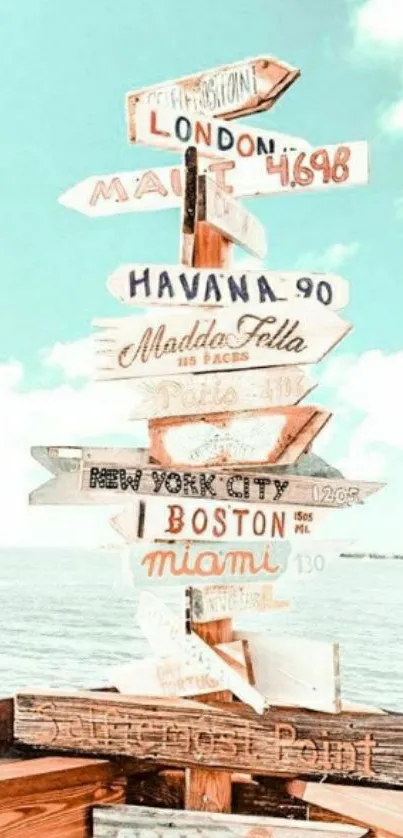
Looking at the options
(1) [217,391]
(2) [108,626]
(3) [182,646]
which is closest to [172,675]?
(3) [182,646]

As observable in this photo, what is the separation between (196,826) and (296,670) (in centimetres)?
28

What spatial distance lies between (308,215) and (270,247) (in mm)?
5785

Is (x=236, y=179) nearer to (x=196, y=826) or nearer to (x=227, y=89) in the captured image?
(x=227, y=89)

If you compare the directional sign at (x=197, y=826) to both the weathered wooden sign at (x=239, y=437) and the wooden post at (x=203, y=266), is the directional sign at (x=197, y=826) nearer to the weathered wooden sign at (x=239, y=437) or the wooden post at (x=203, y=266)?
the wooden post at (x=203, y=266)

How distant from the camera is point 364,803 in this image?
1.72m

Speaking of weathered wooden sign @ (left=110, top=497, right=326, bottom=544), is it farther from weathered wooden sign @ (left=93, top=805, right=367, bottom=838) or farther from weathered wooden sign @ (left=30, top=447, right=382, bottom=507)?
weathered wooden sign @ (left=93, top=805, right=367, bottom=838)

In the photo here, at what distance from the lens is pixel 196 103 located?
1.95 metres

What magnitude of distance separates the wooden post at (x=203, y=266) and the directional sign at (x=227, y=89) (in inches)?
6.1

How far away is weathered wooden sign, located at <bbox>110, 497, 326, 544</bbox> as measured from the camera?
182 centimetres

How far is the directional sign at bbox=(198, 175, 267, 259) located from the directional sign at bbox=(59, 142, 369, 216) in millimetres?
43

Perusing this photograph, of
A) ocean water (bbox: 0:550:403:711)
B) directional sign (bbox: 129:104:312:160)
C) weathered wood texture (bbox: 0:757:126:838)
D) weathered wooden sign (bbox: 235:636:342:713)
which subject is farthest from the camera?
ocean water (bbox: 0:550:403:711)

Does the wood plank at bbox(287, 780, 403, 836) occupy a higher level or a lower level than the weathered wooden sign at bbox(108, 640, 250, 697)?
lower

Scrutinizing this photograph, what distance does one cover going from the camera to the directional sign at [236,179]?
187cm

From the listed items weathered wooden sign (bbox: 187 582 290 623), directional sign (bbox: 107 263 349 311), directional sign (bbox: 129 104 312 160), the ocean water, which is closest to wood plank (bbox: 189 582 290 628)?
weathered wooden sign (bbox: 187 582 290 623)
